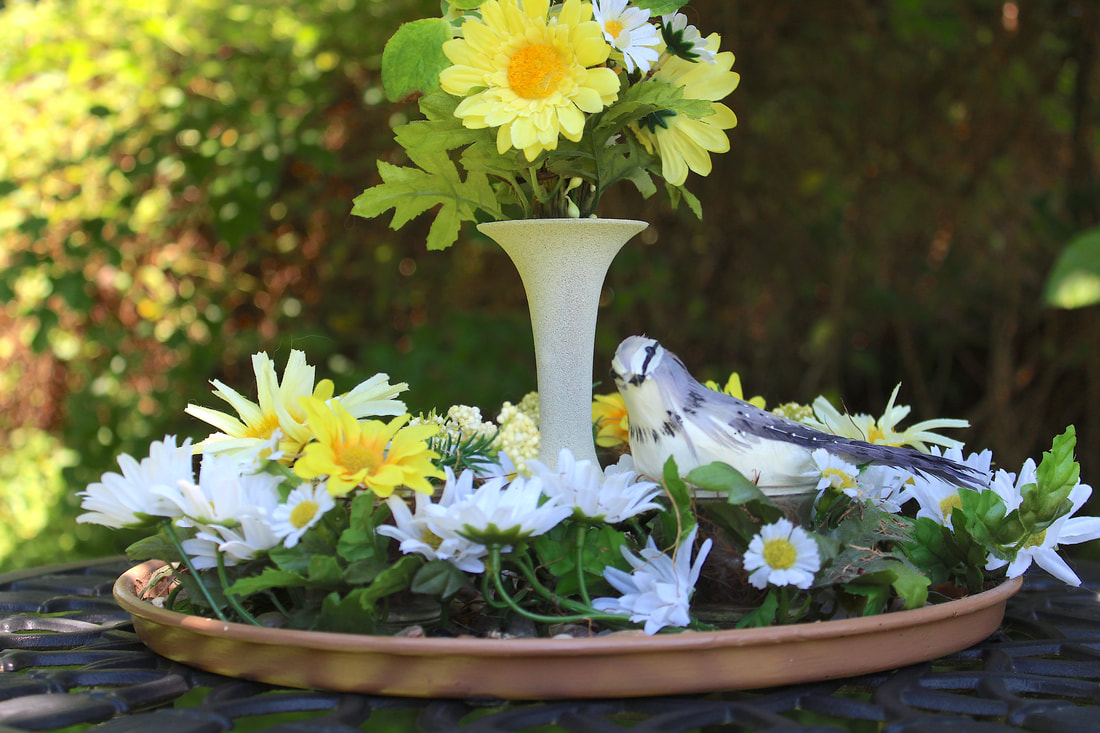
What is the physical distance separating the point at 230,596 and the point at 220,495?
0.21 ft

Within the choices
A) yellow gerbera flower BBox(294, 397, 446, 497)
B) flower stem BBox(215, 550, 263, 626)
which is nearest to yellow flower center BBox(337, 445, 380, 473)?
yellow gerbera flower BBox(294, 397, 446, 497)

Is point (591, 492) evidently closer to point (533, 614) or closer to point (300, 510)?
point (533, 614)

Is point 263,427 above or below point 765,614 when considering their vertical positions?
above

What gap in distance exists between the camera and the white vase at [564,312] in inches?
28.3

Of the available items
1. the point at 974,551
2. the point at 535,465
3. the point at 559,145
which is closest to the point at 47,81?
the point at 559,145

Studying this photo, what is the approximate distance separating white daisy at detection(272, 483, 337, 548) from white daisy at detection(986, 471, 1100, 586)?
476 millimetres

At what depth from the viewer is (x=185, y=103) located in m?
2.14

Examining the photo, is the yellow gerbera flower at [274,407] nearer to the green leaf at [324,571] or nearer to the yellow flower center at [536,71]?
the green leaf at [324,571]

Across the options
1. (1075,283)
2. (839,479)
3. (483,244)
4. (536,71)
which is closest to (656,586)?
(839,479)

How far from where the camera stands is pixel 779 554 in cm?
57

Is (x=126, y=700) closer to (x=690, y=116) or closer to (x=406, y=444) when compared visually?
(x=406, y=444)

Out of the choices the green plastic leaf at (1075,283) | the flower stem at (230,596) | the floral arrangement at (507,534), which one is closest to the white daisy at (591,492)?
the floral arrangement at (507,534)

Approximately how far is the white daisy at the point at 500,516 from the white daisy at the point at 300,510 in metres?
0.07

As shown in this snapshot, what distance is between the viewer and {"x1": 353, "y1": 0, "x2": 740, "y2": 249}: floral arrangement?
25.9 inches
